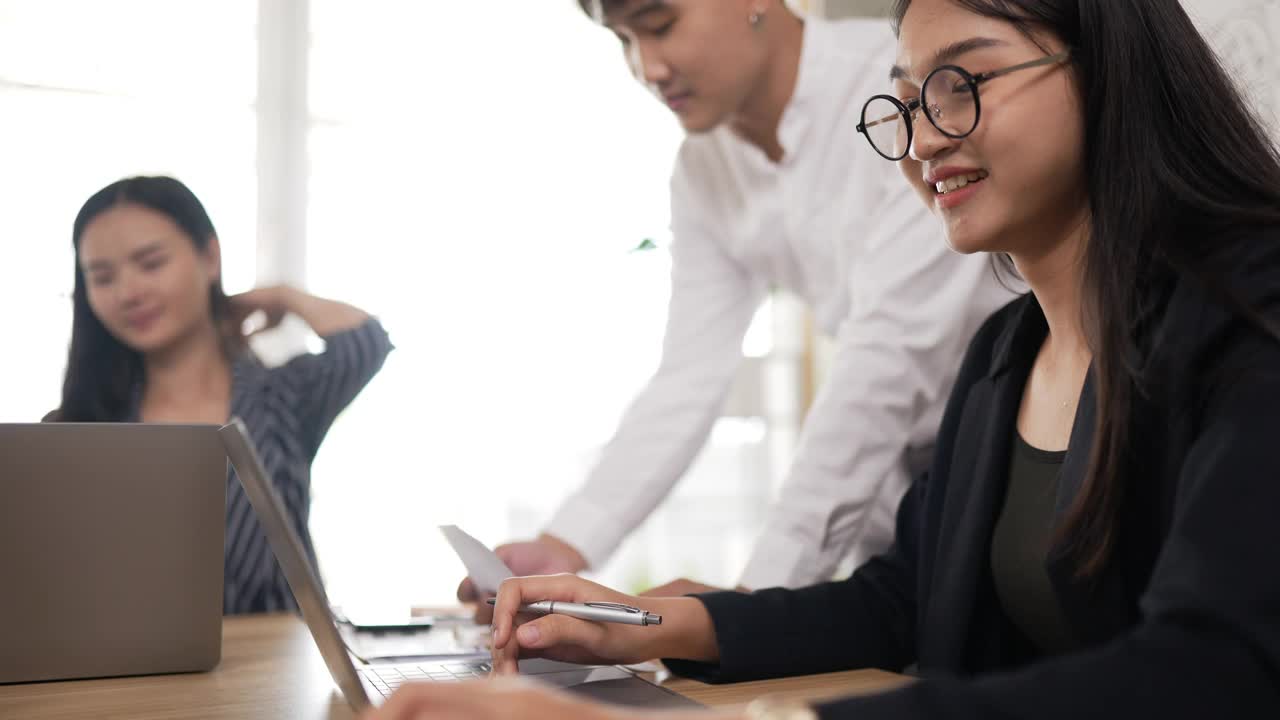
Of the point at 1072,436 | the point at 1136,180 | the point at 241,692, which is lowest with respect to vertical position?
the point at 241,692

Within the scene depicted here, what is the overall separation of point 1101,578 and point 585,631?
0.44m

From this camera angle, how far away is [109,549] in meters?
0.95

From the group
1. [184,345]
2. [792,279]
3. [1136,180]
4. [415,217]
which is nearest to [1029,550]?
[1136,180]

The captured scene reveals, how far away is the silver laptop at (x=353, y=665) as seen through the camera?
768 mm

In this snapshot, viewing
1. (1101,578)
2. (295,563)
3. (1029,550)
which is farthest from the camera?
(1029,550)

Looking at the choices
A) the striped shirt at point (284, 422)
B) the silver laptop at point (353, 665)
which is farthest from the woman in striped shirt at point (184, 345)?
the silver laptop at point (353, 665)

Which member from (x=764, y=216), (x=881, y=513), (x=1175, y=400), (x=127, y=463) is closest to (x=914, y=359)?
(x=881, y=513)

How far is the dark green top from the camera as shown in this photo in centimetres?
98

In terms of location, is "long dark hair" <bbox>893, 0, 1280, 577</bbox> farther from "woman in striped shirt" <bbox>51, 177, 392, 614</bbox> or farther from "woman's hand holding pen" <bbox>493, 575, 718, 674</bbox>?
"woman in striped shirt" <bbox>51, 177, 392, 614</bbox>

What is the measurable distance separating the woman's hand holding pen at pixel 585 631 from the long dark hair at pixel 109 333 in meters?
1.64

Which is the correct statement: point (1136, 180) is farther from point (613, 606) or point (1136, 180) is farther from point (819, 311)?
point (819, 311)

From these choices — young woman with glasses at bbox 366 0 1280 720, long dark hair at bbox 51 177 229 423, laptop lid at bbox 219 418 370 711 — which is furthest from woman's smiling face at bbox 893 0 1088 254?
long dark hair at bbox 51 177 229 423

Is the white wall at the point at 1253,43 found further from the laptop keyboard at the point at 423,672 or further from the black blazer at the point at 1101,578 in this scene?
the laptop keyboard at the point at 423,672

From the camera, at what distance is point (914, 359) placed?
178 cm
